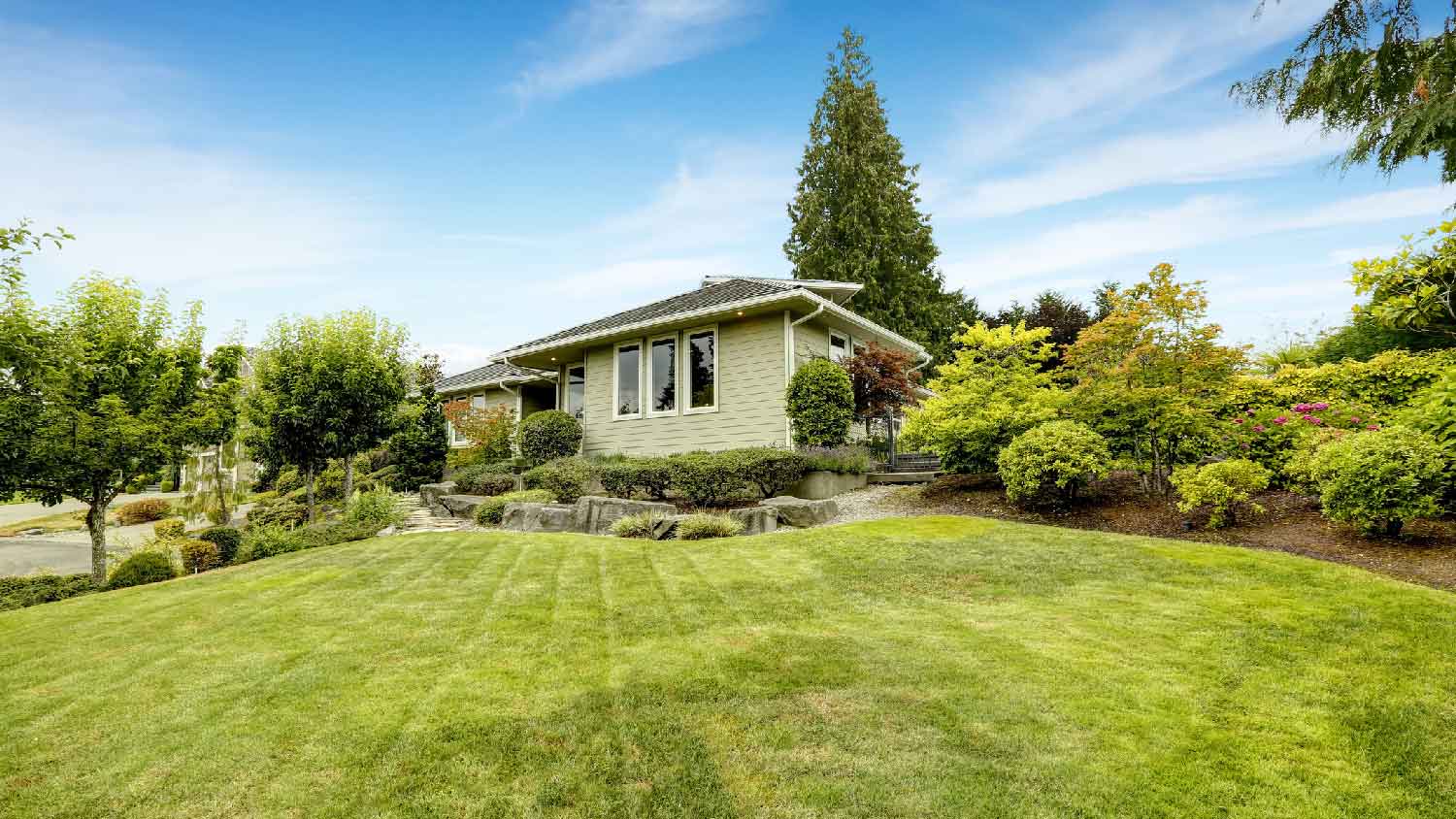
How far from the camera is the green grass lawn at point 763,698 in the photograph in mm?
2412

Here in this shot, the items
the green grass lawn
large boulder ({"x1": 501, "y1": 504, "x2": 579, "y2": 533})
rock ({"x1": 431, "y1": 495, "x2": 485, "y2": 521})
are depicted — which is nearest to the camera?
the green grass lawn

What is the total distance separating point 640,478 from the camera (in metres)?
12.1

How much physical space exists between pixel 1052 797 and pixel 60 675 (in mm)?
5780

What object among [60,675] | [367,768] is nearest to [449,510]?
[60,675]

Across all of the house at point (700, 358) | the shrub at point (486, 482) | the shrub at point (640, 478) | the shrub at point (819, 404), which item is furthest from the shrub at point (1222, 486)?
the shrub at point (486, 482)

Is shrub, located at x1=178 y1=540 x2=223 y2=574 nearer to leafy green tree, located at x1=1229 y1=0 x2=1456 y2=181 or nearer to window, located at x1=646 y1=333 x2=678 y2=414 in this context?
window, located at x1=646 y1=333 x2=678 y2=414

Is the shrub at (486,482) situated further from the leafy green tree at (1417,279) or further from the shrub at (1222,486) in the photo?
the leafy green tree at (1417,279)

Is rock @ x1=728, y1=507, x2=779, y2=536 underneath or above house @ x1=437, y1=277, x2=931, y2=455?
underneath

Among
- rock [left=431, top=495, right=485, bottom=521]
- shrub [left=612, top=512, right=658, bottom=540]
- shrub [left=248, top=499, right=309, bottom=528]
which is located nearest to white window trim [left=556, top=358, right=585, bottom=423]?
rock [left=431, top=495, right=485, bottom=521]

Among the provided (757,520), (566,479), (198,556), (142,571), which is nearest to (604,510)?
(566,479)

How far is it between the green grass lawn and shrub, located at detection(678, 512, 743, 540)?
3098mm

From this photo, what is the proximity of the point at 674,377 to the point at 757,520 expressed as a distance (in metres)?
6.23

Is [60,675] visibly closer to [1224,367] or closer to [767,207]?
[1224,367]

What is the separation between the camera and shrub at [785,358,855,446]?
12391 millimetres
